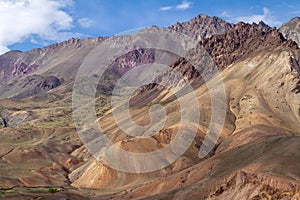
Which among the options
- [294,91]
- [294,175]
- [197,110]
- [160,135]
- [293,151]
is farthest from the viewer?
[294,91]

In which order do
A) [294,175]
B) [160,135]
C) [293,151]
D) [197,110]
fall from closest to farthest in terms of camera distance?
[294,175]
[293,151]
[160,135]
[197,110]

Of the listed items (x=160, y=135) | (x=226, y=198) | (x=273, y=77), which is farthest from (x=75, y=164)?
(x=226, y=198)

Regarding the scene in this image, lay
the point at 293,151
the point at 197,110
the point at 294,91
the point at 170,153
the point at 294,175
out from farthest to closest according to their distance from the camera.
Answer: the point at 294,91, the point at 197,110, the point at 170,153, the point at 293,151, the point at 294,175

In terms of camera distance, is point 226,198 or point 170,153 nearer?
point 226,198

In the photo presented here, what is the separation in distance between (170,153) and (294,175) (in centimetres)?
6295

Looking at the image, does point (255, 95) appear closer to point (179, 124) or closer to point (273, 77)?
point (273, 77)

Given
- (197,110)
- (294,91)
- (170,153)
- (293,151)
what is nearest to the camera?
(293,151)

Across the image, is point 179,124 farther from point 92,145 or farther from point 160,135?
point 92,145

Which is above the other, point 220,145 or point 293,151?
point 220,145

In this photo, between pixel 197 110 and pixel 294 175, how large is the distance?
92.3 m

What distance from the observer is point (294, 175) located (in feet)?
224

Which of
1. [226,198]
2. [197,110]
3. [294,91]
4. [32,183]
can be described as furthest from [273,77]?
[226,198]

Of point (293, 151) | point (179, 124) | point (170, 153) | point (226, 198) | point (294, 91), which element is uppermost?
point (294, 91)

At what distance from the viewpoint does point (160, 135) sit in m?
140
